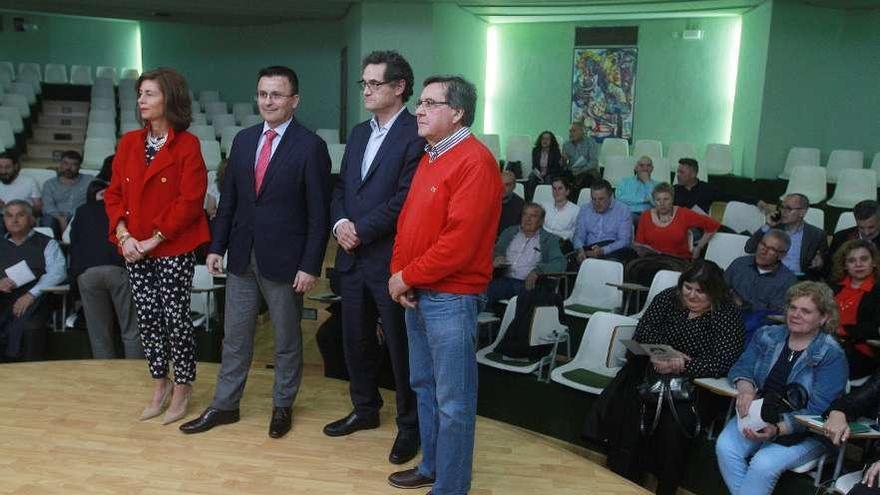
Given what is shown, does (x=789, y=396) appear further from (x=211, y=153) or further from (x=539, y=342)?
(x=211, y=153)

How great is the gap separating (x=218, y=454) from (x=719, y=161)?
27.3 feet

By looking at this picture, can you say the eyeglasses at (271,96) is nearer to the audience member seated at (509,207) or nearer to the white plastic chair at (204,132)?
the audience member seated at (509,207)

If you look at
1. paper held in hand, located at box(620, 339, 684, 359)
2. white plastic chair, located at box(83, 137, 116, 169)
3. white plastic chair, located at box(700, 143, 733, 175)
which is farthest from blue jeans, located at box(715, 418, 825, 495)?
white plastic chair, located at box(83, 137, 116, 169)

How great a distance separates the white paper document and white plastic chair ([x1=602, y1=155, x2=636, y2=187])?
601 centimetres

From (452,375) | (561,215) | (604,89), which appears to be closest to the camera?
(452,375)

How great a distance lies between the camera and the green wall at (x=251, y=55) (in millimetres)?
12328

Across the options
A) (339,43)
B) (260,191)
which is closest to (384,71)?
(260,191)

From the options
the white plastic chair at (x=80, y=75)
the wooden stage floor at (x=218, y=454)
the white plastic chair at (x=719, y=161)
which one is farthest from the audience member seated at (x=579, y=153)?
the white plastic chair at (x=80, y=75)

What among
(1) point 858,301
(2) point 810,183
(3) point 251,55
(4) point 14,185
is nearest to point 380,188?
(1) point 858,301

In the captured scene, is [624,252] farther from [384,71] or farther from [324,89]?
[324,89]

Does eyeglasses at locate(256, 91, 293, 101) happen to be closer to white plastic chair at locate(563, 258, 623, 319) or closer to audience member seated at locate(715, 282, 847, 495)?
audience member seated at locate(715, 282, 847, 495)

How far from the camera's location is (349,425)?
2.99 metres

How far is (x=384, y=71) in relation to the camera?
2.60 metres

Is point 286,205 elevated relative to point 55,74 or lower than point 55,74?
lower
